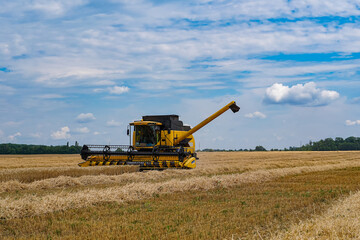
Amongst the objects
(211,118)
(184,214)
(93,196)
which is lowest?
(184,214)

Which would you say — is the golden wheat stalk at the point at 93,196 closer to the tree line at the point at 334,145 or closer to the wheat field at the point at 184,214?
→ the wheat field at the point at 184,214

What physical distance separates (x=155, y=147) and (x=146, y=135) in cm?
128

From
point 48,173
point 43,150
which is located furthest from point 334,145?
point 48,173

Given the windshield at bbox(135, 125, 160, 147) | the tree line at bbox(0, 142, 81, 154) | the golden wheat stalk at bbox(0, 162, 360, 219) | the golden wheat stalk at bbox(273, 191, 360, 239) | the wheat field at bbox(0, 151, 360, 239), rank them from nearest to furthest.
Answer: the golden wheat stalk at bbox(273, 191, 360, 239) < the wheat field at bbox(0, 151, 360, 239) < the golden wheat stalk at bbox(0, 162, 360, 219) < the windshield at bbox(135, 125, 160, 147) < the tree line at bbox(0, 142, 81, 154)

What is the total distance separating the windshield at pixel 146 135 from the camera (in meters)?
20.3

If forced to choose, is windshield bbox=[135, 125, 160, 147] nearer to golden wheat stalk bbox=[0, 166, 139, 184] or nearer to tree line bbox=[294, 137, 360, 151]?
golden wheat stalk bbox=[0, 166, 139, 184]

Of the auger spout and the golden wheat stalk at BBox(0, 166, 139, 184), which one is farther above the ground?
the auger spout

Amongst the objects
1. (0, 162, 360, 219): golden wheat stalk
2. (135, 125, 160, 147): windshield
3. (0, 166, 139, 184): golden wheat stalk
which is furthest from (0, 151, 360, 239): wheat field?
(135, 125, 160, 147): windshield

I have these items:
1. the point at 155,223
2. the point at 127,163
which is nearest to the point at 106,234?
the point at 155,223

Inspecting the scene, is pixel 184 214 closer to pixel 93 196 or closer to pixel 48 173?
pixel 93 196

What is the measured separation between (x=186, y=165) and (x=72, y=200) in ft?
33.8

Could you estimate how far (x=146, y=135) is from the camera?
803 inches

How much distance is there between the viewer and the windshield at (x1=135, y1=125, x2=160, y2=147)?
2031 cm

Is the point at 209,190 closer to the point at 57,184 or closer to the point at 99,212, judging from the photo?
→ the point at 99,212
